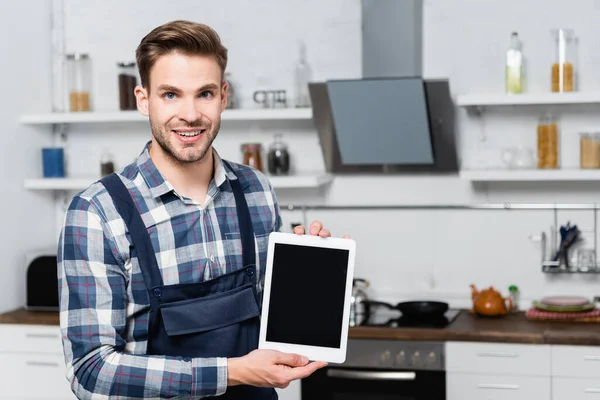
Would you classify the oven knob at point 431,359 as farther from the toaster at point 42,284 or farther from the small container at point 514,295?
the toaster at point 42,284

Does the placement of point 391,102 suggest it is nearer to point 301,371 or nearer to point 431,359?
point 431,359

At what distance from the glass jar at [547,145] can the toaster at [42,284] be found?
218cm

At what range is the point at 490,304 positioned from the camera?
144 inches

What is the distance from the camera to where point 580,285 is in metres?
3.84

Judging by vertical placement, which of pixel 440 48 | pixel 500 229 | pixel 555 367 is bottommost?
pixel 555 367

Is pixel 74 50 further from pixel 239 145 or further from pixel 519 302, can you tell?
pixel 519 302

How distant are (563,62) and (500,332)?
1.17 m

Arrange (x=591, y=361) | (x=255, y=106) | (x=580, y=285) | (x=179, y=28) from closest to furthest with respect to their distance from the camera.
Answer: (x=179, y=28) → (x=591, y=361) → (x=580, y=285) → (x=255, y=106)

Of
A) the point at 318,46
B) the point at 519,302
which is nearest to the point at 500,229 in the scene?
the point at 519,302

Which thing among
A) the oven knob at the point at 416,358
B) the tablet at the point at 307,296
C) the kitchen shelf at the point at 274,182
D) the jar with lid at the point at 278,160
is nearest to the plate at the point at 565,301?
the oven knob at the point at 416,358

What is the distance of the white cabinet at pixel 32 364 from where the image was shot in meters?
3.79

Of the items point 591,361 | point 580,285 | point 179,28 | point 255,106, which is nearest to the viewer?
point 179,28

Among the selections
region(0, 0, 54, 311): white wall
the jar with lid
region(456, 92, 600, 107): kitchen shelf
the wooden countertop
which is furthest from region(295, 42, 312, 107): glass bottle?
region(0, 0, 54, 311): white wall

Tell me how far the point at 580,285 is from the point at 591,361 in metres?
0.62
